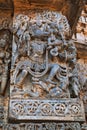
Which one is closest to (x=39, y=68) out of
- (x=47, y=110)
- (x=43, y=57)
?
(x=43, y=57)

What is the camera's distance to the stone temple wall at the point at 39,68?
3133 millimetres

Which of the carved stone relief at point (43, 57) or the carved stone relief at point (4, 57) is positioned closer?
the carved stone relief at point (43, 57)

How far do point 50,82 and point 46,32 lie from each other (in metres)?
0.88

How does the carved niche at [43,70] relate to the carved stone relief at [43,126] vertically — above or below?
above

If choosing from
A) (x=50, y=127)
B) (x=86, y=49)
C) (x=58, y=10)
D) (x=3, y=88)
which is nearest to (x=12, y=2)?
(x=58, y=10)

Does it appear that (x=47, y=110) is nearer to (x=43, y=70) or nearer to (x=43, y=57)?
(x=43, y=70)

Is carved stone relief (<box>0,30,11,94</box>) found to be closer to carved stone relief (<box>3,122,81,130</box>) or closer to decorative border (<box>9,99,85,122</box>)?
decorative border (<box>9,99,85,122</box>)

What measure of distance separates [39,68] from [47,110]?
67cm

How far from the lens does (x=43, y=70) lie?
356 centimetres

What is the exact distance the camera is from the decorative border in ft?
10.2

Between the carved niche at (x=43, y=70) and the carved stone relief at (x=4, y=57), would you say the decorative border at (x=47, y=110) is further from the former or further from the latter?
the carved stone relief at (x=4, y=57)

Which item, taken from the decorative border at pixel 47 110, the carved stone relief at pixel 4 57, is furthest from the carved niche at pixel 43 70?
the carved stone relief at pixel 4 57

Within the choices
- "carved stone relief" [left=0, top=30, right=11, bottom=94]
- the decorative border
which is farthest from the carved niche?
"carved stone relief" [left=0, top=30, right=11, bottom=94]

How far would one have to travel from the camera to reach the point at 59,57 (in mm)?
3725
